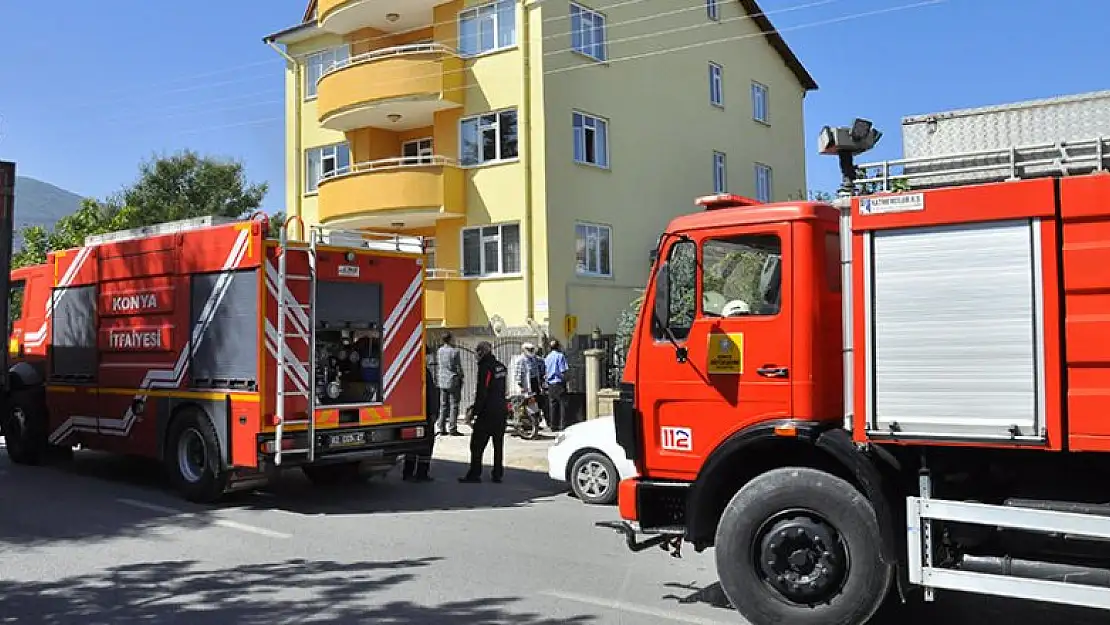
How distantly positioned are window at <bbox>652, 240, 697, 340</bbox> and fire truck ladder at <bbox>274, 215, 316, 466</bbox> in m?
4.82

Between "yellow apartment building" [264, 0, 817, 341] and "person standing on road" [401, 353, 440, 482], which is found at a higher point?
"yellow apartment building" [264, 0, 817, 341]

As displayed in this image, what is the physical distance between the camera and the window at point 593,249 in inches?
904

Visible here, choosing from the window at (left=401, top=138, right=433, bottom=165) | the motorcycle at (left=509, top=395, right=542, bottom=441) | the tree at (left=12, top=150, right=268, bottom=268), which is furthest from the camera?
the tree at (left=12, top=150, right=268, bottom=268)

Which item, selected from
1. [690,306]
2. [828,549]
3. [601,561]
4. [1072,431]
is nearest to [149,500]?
[601,561]

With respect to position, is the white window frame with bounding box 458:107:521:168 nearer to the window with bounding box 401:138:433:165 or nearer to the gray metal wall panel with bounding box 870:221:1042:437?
the window with bounding box 401:138:433:165

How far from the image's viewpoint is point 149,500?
34.9 ft

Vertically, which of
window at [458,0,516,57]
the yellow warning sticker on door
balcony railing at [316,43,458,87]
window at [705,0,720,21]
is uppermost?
window at [705,0,720,21]

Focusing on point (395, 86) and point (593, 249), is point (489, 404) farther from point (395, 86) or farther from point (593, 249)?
point (395, 86)

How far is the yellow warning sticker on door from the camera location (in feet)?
19.9

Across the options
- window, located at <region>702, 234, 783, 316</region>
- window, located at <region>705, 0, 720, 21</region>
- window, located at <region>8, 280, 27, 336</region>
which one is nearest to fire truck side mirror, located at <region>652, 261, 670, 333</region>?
window, located at <region>702, 234, 783, 316</region>

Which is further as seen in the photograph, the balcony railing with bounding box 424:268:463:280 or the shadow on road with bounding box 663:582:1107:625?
the balcony railing with bounding box 424:268:463:280

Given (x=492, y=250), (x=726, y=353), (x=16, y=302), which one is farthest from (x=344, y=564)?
(x=492, y=250)

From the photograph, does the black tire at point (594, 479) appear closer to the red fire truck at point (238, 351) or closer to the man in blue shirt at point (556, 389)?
the red fire truck at point (238, 351)

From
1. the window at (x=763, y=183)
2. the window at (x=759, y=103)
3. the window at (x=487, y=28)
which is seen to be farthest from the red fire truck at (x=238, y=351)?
the window at (x=759, y=103)
